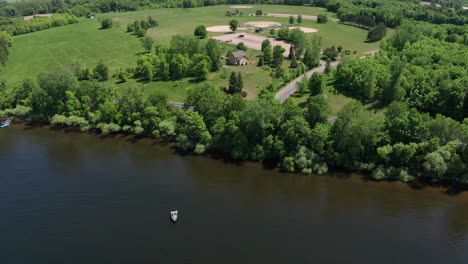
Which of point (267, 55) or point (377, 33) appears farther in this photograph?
point (377, 33)

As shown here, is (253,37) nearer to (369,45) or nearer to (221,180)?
(369,45)

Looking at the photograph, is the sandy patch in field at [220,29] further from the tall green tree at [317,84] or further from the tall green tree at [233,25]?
the tall green tree at [317,84]

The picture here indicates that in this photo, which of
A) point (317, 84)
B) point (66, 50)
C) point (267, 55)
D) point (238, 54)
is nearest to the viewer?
point (317, 84)

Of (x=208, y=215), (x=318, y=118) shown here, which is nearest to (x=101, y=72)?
(x=318, y=118)

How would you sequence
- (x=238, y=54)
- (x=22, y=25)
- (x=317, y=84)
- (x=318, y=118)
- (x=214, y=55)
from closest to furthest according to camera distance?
1. (x=318, y=118)
2. (x=317, y=84)
3. (x=214, y=55)
4. (x=238, y=54)
5. (x=22, y=25)

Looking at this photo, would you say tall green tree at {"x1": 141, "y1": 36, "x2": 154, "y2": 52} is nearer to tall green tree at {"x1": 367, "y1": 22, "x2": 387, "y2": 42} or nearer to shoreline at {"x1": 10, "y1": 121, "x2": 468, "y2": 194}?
shoreline at {"x1": 10, "y1": 121, "x2": 468, "y2": 194}

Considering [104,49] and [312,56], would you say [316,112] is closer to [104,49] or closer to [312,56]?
[312,56]

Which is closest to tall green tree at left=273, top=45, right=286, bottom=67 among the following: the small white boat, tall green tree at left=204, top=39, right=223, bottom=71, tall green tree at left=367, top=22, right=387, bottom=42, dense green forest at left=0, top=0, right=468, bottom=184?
dense green forest at left=0, top=0, right=468, bottom=184
